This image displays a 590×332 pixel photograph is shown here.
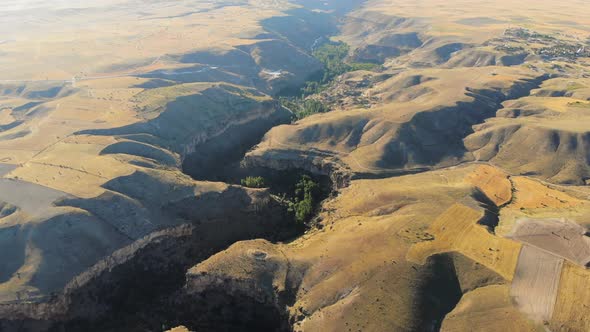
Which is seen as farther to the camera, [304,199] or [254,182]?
[254,182]

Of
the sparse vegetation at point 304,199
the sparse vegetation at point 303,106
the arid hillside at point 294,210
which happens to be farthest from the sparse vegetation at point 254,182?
the sparse vegetation at point 303,106

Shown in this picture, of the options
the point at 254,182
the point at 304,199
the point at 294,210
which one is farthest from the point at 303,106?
the point at 294,210

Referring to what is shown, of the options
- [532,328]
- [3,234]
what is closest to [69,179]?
[3,234]

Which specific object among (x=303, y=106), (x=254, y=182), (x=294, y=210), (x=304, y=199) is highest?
(x=254, y=182)

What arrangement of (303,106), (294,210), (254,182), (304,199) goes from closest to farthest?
(294,210) < (304,199) < (254,182) < (303,106)

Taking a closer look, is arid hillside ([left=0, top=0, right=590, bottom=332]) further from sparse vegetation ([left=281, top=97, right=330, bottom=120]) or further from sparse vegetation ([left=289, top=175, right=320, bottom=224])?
sparse vegetation ([left=281, top=97, right=330, bottom=120])

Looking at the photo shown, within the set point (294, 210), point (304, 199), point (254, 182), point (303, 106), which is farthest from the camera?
point (303, 106)

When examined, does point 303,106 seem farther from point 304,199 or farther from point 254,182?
point 304,199

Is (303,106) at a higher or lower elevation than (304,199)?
lower

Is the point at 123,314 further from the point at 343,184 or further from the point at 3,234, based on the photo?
the point at 343,184

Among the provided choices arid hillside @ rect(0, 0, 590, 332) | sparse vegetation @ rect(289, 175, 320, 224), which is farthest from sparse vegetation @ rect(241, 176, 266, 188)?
sparse vegetation @ rect(289, 175, 320, 224)
